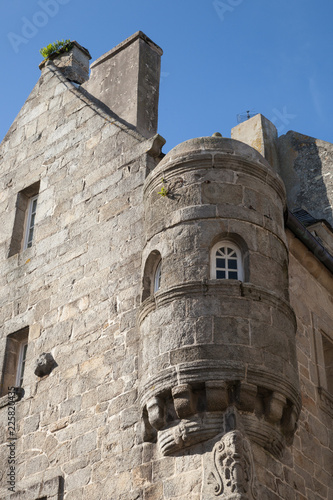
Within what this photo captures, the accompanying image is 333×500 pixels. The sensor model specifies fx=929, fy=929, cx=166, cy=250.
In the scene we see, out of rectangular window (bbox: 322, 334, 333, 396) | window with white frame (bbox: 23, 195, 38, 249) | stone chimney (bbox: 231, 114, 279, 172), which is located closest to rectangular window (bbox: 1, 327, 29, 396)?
window with white frame (bbox: 23, 195, 38, 249)

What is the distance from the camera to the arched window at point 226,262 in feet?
32.4

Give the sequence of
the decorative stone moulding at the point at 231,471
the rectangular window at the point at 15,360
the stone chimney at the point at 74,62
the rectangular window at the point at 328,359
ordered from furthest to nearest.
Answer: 1. the stone chimney at the point at 74,62
2. the rectangular window at the point at 328,359
3. the rectangular window at the point at 15,360
4. the decorative stone moulding at the point at 231,471

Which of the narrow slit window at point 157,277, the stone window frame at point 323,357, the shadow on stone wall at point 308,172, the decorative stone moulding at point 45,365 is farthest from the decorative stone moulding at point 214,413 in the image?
the shadow on stone wall at point 308,172

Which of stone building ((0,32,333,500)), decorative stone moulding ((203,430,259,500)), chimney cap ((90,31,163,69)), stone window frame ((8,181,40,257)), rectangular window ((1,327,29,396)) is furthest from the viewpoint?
chimney cap ((90,31,163,69))

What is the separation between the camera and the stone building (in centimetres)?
909

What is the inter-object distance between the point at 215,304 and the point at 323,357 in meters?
2.87

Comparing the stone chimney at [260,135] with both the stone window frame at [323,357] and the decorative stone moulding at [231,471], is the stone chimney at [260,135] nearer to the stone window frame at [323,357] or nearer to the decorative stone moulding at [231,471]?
the stone window frame at [323,357]

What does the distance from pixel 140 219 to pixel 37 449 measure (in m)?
2.96

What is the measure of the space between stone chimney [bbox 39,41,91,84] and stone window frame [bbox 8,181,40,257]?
2164mm

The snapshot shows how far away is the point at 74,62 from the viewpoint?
593 inches

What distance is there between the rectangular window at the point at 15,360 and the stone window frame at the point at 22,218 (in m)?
1.41

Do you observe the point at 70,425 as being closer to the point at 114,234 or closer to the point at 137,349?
the point at 137,349

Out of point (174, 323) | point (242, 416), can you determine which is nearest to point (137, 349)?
point (174, 323)

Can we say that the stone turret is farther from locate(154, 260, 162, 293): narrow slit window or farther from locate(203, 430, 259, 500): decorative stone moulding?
locate(203, 430, 259, 500): decorative stone moulding
